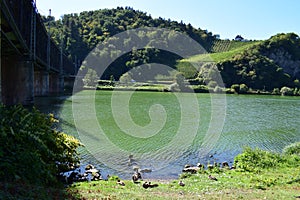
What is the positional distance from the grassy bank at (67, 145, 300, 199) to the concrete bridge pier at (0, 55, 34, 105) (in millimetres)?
26982

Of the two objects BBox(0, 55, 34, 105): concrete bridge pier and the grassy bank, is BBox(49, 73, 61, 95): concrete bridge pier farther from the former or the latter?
the grassy bank

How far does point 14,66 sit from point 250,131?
26280 millimetres

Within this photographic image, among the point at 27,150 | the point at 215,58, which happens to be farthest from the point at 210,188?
the point at 215,58

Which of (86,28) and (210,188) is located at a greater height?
(86,28)

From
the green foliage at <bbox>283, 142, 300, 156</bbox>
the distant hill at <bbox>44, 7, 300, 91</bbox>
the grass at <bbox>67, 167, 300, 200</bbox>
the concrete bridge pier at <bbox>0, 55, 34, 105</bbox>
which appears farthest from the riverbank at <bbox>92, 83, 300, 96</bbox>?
the grass at <bbox>67, 167, 300, 200</bbox>

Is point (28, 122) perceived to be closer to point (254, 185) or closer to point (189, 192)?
point (189, 192)

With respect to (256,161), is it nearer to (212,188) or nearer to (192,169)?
(192,169)

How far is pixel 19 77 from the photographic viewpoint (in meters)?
35.7

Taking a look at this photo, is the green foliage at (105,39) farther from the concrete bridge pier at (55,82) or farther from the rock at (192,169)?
the rock at (192,169)

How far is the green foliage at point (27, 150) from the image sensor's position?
7.92 meters

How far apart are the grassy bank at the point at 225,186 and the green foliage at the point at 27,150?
99 cm

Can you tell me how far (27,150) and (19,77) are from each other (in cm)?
2948

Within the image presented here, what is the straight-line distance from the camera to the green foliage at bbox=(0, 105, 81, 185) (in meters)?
7.92

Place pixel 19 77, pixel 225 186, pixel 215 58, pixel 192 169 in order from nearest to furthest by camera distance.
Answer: pixel 225 186
pixel 192 169
pixel 19 77
pixel 215 58
